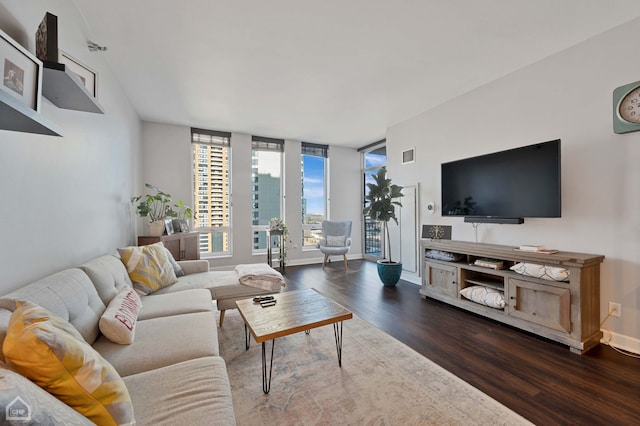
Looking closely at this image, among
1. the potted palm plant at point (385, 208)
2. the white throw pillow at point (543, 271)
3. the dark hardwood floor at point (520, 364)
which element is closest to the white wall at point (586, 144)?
the white throw pillow at point (543, 271)

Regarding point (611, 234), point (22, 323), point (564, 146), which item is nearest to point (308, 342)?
point (22, 323)

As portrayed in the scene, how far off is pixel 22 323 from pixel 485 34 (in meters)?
3.31

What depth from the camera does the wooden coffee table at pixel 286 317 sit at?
64.2 inches

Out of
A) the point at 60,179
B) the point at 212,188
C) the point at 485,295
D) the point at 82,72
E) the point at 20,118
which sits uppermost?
the point at 82,72

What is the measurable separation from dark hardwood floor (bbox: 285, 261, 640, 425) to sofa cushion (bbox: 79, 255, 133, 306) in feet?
7.27

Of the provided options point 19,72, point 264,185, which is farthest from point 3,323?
point 264,185

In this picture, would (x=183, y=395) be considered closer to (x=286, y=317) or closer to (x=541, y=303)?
(x=286, y=317)

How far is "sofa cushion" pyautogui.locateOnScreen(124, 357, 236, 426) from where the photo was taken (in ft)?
3.05

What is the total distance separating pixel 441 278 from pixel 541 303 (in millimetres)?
992

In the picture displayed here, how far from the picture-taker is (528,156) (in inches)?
100

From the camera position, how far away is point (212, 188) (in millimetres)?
4871

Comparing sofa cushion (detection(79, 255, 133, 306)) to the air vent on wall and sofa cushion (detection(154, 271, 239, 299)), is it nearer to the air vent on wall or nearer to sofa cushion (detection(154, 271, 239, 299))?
sofa cushion (detection(154, 271, 239, 299))

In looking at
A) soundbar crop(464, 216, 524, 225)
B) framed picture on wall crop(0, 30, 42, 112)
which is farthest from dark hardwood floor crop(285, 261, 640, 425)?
framed picture on wall crop(0, 30, 42, 112)

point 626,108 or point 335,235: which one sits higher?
point 626,108
